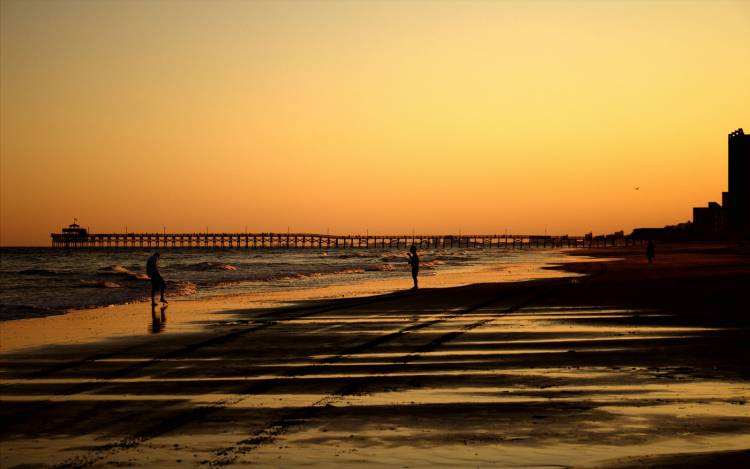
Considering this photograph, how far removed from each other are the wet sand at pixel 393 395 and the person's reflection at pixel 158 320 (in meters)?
0.46

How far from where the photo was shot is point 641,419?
902cm

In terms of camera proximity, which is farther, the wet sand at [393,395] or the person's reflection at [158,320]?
the person's reflection at [158,320]

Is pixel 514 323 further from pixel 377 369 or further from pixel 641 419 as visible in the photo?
pixel 641 419

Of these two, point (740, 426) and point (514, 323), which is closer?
point (740, 426)

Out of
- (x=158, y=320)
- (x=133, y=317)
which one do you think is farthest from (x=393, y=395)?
(x=133, y=317)

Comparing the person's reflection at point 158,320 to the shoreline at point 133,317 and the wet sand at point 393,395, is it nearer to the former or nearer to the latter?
the shoreline at point 133,317

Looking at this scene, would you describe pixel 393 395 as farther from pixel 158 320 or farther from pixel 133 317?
pixel 133 317

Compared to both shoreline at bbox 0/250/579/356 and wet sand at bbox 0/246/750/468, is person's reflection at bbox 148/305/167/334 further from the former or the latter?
wet sand at bbox 0/246/750/468

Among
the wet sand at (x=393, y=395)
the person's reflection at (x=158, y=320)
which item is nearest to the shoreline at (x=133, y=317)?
the person's reflection at (x=158, y=320)

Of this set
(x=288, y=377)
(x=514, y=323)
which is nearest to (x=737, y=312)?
(x=514, y=323)

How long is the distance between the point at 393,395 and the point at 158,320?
13.8 meters

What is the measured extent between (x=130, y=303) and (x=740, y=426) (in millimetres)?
25830

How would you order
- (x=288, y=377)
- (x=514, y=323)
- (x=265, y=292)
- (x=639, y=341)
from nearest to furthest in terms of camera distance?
(x=288, y=377) < (x=639, y=341) < (x=514, y=323) < (x=265, y=292)

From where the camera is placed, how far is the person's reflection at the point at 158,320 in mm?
20458
